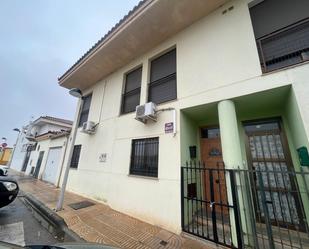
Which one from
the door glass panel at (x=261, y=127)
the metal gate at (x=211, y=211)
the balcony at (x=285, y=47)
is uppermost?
the balcony at (x=285, y=47)

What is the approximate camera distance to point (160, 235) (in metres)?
3.13

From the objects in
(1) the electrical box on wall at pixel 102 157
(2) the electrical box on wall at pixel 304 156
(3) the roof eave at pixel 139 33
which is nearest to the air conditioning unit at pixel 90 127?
(1) the electrical box on wall at pixel 102 157

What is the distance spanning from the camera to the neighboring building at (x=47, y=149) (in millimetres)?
9109

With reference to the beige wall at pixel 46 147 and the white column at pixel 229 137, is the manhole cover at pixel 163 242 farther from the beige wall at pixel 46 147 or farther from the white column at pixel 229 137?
the beige wall at pixel 46 147

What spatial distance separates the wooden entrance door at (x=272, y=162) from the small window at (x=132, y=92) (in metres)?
4.13

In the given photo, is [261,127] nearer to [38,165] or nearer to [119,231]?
[119,231]

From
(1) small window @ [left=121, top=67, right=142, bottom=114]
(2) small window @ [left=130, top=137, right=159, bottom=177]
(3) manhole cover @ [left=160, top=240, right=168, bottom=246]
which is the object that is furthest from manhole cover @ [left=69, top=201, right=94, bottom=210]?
(1) small window @ [left=121, top=67, right=142, bottom=114]

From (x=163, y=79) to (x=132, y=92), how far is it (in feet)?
5.34

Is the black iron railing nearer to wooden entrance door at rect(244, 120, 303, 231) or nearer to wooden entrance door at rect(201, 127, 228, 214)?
wooden entrance door at rect(244, 120, 303, 231)

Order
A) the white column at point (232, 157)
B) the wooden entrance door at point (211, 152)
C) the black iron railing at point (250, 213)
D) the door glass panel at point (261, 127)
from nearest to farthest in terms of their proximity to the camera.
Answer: the black iron railing at point (250, 213)
the white column at point (232, 157)
the door glass panel at point (261, 127)
the wooden entrance door at point (211, 152)

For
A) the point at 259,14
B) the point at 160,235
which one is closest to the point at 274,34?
the point at 259,14

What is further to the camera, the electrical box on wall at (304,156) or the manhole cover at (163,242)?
A: the manhole cover at (163,242)

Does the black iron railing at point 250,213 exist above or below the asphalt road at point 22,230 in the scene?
above

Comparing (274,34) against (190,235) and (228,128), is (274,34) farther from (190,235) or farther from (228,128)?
(190,235)
